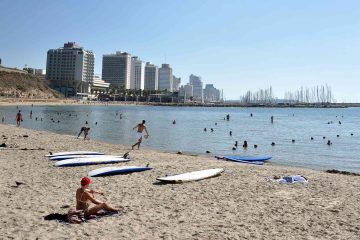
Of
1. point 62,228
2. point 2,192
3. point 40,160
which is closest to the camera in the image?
point 62,228

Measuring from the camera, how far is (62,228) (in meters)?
8.63

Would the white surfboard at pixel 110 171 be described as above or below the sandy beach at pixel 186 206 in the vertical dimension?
above

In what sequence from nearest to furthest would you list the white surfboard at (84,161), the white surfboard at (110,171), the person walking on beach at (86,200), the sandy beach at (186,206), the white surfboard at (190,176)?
the sandy beach at (186,206) → the person walking on beach at (86,200) → the white surfboard at (190,176) → the white surfboard at (110,171) → the white surfboard at (84,161)

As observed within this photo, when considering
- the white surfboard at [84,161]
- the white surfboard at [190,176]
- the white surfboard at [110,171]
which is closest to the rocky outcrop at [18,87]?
the white surfboard at [84,161]

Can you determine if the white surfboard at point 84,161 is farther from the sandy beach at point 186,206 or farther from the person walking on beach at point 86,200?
the person walking on beach at point 86,200

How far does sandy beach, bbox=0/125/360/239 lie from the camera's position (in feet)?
28.4

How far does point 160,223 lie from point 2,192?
537 cm

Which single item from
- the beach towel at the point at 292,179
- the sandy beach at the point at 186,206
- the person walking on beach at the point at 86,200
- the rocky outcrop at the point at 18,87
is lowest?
the sandy beach at the point at 186,206

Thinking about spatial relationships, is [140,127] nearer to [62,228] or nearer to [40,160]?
[40,160]

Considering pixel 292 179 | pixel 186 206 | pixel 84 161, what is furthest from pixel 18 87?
pixel 186 206

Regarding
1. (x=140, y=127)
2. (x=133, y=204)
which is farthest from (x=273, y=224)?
(x=140, y=127)

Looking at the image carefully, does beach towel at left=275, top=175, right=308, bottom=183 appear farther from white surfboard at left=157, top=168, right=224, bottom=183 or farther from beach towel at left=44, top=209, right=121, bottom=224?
beach towel at left=44, top=209, right=121, bottom=224

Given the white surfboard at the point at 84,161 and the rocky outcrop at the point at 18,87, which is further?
the rocky outcrop at the point at 18,87

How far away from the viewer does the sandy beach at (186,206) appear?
28.4ft
